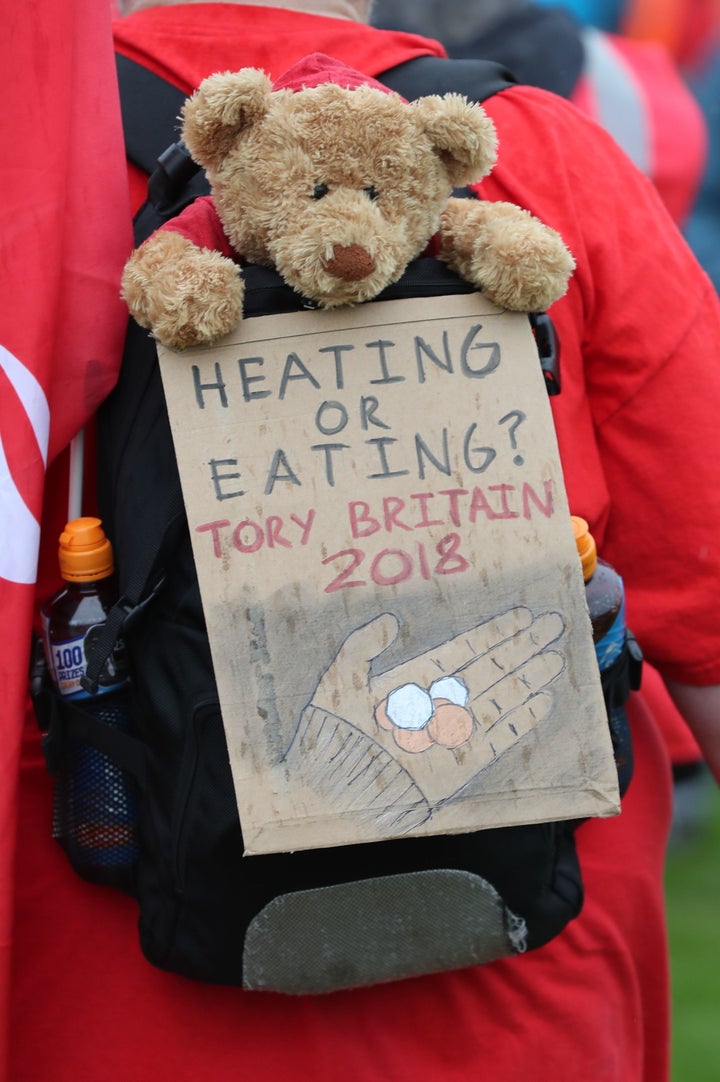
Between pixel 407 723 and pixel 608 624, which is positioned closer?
Result: pixel 407 723

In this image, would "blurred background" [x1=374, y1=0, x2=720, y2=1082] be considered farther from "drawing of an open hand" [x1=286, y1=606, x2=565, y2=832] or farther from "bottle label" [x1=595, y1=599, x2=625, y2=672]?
"drawing of an open hand" [x1=286, y1=606, x2=565, y2=832]

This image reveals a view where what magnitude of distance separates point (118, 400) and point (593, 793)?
0.61 m

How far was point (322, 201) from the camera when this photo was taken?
1011 mm

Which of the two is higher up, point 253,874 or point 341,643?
point 341,643

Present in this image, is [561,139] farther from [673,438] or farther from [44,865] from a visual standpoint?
[44,865]

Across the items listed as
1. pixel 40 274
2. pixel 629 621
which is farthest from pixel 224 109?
pixel 629 621

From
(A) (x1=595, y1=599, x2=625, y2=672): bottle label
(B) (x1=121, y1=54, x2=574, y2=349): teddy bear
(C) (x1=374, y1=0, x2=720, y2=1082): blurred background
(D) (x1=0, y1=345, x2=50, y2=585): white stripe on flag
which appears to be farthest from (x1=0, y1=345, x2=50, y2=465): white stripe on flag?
(C) (x1=374, y1=0, x2=720, y2=1082): blurred background

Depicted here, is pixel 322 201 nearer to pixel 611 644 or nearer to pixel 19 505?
pixel 19 505

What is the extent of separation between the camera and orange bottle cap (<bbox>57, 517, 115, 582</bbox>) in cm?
116

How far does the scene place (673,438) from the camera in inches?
53.6

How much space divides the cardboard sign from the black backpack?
5cm

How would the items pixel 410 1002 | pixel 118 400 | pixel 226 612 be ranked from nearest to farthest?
pixel 226 612
pixel 118 400
pixel 410 1002

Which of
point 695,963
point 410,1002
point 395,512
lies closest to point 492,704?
point 395,512

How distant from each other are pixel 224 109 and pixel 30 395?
0.33 m
